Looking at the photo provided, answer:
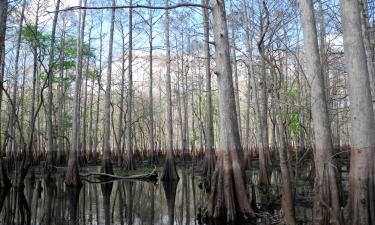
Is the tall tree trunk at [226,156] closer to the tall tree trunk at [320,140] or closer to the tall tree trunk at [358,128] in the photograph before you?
the tall tree trunk at [320,140]

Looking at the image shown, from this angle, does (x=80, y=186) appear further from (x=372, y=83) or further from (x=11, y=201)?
(x=372, y=83)

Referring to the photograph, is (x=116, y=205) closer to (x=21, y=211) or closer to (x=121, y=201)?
(x=121, y=201)

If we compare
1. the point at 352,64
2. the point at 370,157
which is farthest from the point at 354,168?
the point at 352,64

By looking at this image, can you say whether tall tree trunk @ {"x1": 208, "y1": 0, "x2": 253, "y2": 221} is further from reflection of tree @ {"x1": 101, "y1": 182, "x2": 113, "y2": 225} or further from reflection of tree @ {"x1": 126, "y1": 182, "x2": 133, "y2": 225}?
reflection of tree @ {"x1": 101, "y1": 182, "x2": 113, "y2": 225}

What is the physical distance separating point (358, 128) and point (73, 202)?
5.60m

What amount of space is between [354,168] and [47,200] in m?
6.00

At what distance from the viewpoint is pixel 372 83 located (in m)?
6.85

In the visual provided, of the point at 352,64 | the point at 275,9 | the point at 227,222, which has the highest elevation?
the point at 275,9

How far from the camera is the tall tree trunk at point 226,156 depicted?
546 cm

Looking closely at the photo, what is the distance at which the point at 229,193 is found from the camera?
5.49 meters

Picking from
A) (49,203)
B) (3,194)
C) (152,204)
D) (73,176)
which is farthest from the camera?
(73,176)

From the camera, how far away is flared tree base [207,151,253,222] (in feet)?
17.7

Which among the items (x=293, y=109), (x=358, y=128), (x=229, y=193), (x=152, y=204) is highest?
(x=293, y=109)

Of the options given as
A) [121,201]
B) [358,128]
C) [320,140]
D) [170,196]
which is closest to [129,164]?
[170,196]
